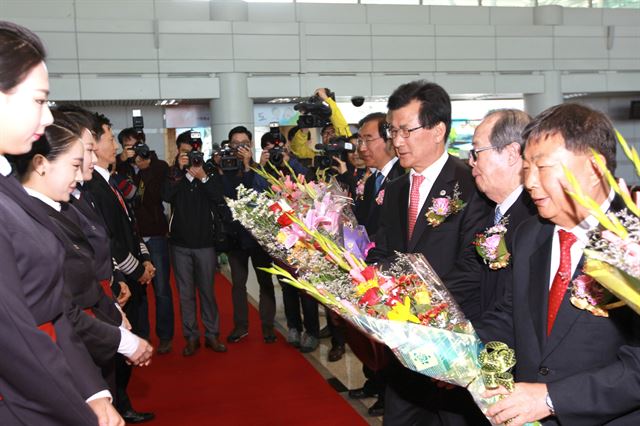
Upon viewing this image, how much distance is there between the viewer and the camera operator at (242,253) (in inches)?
197

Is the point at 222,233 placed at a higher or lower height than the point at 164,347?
higher

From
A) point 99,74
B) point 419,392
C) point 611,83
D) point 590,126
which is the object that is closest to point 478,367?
point 590,126

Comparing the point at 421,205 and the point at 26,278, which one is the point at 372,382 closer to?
the point at 421,205

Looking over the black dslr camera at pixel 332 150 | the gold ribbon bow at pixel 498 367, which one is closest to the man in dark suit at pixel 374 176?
the black dslr camera at pixel 332 150

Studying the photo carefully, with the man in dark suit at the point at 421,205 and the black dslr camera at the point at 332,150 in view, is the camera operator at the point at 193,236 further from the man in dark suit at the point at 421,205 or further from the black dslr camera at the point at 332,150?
the man in dark suit at the point at 421,205

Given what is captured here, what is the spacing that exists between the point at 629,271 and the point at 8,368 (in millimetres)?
1211

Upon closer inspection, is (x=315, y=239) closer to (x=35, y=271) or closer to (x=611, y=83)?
(x=35, y=271)

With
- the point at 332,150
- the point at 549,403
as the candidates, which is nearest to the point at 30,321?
the point at 549,403

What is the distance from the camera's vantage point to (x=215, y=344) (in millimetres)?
4930

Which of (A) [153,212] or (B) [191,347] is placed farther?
(A) [153,212]

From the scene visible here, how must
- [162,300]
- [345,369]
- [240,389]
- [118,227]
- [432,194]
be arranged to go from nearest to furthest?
[432,194], [118,227], [240,389], [345,369], [162,300]

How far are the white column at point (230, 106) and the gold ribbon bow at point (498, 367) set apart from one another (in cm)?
945

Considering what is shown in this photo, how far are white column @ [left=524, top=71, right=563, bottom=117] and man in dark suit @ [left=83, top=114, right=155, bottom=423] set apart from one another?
10579mm

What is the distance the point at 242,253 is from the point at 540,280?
12.1 feet
